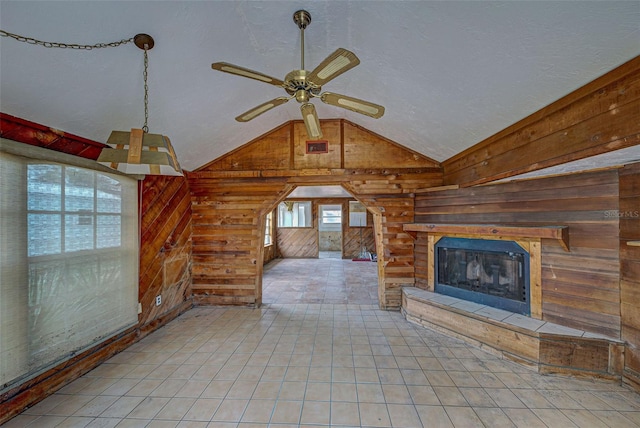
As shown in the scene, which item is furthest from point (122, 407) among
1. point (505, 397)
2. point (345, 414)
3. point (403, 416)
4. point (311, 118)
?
point (505, 397)

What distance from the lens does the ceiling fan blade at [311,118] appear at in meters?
1.78

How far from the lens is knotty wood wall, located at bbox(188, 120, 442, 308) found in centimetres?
387

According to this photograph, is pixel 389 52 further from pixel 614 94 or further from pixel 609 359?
pixel 609 359

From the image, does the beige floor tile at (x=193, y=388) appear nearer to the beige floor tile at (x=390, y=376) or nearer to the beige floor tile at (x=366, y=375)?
the beige floor tile at (x=366, y=375)

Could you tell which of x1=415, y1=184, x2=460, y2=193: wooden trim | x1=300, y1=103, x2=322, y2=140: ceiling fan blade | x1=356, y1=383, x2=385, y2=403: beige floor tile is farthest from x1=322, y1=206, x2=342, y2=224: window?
x1=356, y1=383, x2=385, y2=403: beige floor tile

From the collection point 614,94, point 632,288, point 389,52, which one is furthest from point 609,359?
point 389,52

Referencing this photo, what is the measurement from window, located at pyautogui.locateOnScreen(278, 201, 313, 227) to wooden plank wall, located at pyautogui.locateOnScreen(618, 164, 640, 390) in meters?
7.41

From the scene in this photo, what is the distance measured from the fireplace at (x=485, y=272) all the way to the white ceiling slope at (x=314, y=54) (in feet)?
4.62

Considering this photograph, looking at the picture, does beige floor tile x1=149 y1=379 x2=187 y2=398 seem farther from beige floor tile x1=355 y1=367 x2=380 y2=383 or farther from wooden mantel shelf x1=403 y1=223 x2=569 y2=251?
wooden mantel shelf x1=403 y1=223 x2=569 y2=251

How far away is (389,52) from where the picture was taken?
2.03 m

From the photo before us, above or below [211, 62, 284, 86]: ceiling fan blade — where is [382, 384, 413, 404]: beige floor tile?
below

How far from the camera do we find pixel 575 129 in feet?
5.91

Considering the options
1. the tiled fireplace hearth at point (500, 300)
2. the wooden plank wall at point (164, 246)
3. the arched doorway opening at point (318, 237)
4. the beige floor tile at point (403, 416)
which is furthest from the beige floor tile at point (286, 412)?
the arched doorway opening at point (318, 237)

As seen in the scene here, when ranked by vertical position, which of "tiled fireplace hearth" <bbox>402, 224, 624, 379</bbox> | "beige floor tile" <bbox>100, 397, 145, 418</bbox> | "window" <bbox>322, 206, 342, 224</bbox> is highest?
"window" <bbox>322, 206, 342, 224</bbox>
